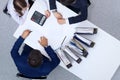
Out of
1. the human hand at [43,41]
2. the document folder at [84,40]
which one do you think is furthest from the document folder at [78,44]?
the human hand at [43,41]

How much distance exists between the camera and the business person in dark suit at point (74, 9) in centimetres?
126

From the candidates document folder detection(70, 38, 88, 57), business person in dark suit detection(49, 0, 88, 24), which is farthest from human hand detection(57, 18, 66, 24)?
document folder detection(70, 38, 88, 57)

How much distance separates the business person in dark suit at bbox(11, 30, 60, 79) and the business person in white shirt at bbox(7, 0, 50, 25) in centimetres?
9

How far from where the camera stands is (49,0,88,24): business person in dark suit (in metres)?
1.26

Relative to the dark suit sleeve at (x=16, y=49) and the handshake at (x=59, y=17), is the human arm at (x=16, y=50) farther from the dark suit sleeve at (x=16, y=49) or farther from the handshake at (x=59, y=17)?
the handshake at (x=59, y=17)

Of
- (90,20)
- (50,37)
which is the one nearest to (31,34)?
(50,37)

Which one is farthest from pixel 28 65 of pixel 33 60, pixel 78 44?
pixel 78 44

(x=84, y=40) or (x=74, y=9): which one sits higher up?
(x=74, y=9)

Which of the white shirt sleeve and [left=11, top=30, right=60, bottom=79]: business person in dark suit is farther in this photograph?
the white shirt sleeve

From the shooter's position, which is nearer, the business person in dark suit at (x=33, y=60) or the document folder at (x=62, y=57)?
the business person in dark suit at (x=33, y=60)

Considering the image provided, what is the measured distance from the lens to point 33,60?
3.86 feet

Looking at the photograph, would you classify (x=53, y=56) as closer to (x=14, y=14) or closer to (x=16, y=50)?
(x=16, y=50)

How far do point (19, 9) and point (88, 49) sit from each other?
404mm

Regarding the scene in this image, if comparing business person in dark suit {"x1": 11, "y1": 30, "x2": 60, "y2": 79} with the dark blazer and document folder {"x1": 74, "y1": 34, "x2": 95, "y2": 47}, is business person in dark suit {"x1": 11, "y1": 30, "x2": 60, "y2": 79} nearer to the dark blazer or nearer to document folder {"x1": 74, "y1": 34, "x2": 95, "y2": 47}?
the dark blazer
